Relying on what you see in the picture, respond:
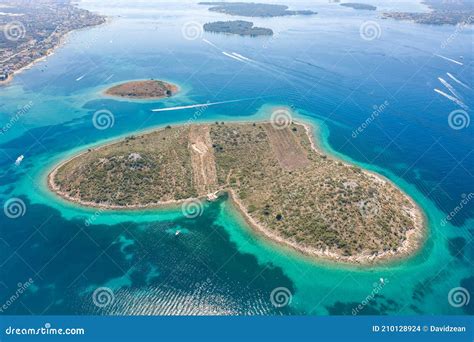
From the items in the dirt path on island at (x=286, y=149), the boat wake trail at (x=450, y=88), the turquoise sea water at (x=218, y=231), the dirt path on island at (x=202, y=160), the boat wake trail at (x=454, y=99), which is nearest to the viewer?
the turquoise sea water at (x=218, y=231)

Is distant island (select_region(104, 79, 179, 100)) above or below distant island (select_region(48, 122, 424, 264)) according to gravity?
above

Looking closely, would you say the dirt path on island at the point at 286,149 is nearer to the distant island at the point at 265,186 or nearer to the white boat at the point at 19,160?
the distant island at the point at 265,186

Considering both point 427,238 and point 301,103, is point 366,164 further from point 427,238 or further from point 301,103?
point 301,103

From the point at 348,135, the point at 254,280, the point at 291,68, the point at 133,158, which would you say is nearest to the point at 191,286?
the point at 254,280

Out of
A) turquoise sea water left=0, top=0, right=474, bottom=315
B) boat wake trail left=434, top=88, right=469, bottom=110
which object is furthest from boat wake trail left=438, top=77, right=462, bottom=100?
boat wake trail left=434, top=88, right=469, bottom=110

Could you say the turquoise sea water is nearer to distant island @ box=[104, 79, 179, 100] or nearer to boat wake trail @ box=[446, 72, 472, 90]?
boat wake trail @ box=[446, 72, 472, 90]

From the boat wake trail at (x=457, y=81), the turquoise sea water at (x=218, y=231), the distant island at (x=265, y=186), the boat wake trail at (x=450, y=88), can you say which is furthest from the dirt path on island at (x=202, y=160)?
the boat wake trail at (x=457, y=81)

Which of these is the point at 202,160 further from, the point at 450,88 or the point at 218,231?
the point at 450,88
